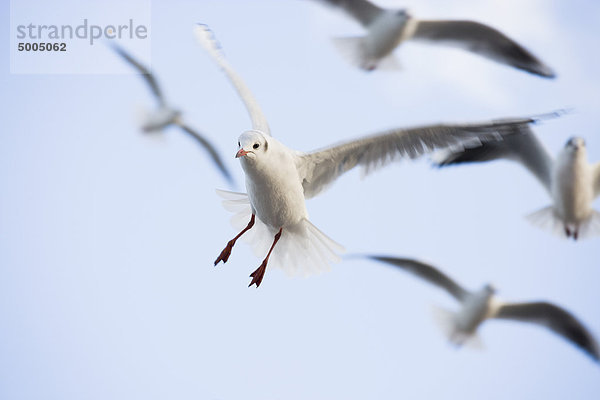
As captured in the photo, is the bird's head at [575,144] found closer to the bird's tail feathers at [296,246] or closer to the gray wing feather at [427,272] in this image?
the gray wing feather at [427,272]

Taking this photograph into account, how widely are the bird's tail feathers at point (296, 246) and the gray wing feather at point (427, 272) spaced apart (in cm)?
176

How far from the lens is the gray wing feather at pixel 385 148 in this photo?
256cm

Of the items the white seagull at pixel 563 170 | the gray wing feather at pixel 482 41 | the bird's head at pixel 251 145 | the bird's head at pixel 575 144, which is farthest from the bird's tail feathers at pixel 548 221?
the bird's head at pixel 251 145

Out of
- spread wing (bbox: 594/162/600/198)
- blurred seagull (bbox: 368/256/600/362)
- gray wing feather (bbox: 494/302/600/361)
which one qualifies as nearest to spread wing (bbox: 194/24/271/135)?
blurred seagull (bbox: 368/256/600/362)

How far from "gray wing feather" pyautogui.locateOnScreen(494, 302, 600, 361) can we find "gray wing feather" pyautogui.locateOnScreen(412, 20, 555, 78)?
154cm

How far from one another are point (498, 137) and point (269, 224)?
0.79 m

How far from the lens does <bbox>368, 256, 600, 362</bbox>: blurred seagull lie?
4.80 meters

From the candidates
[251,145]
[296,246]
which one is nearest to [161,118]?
[296,246]

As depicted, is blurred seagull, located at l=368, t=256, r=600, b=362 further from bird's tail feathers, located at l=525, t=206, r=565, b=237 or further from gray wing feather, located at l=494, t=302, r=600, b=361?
bird's tail feathers, located at l=525, t=206, r=565, b=237

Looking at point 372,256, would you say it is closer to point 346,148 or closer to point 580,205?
point 580,205

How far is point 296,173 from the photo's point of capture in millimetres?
2592

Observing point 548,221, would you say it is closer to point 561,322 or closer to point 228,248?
point 561,322

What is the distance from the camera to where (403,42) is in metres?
5.14

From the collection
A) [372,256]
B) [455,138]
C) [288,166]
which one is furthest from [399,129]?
[372,256]
